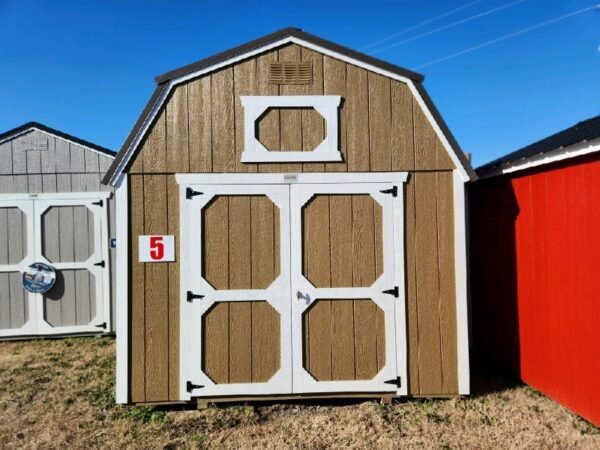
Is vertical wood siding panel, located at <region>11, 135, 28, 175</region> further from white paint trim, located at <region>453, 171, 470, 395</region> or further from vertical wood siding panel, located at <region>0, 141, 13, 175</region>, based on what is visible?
white paint trim, located at <region>453, 171, 470, 395</region>

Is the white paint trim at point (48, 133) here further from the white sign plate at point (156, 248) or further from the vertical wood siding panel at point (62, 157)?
the white sign plate at point (156, 248)

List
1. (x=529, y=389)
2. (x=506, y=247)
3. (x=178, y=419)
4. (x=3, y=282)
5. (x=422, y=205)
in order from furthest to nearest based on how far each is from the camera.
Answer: (x=3, y=282) < (x=506, y=247) < (x=529, y=389) < (x=422, y=205) < (x=178, y=419)

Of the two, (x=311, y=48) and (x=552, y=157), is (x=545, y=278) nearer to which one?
(x=552, y=157)

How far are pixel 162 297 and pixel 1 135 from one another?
5140mm

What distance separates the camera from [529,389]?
486 centimetres

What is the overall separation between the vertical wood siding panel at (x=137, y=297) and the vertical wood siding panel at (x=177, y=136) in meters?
0.39

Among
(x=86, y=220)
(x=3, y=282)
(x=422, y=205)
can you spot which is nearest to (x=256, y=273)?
(x=422, y=205)

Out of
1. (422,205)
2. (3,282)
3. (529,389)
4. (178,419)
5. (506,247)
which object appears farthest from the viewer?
(3,282)

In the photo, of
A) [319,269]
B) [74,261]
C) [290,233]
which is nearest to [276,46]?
[290,233]

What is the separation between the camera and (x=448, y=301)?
4508 mm

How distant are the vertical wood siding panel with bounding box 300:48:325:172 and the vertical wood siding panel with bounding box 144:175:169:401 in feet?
4.99

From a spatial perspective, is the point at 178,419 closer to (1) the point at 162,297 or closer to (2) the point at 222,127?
(1) the point at 162,297

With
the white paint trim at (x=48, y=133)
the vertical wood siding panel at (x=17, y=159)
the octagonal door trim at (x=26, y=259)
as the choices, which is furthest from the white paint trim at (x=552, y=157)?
the vertical wood siding panel at (x=17, y=159)

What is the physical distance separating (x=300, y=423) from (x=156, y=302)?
6.14 feet
